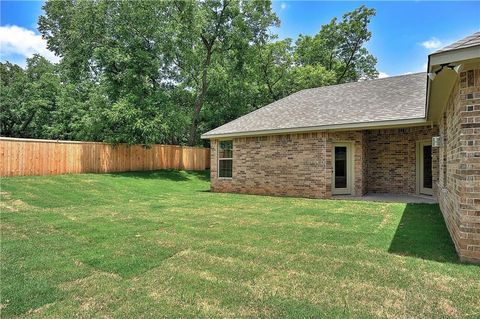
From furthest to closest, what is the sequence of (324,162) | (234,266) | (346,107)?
(346,107)
(324,162)
(234,266)

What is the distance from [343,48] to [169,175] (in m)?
19.8

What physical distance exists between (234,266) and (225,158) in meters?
10.3

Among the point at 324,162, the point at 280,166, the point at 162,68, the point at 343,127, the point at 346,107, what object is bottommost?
the point at 280,166

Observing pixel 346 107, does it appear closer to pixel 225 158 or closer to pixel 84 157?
pixel 225 158

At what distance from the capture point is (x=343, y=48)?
94.3ft

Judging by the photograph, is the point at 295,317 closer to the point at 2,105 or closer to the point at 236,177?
the point at 236,177

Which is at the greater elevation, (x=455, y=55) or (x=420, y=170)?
(x=455, y=55)

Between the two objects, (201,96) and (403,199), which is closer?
(403,199)

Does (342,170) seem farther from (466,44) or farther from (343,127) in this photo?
(466,44)

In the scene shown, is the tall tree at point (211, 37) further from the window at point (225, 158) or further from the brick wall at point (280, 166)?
the brick wall at point (280, 166)

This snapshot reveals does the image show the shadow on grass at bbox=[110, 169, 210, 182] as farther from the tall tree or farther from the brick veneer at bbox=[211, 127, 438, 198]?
A: the brick veneer at bbox=[211, 127, 438, 198]

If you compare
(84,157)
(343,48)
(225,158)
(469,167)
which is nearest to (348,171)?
(225,158)

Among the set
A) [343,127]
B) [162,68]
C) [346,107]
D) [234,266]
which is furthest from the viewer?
[162,68]

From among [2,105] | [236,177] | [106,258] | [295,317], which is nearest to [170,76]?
[236,177]
